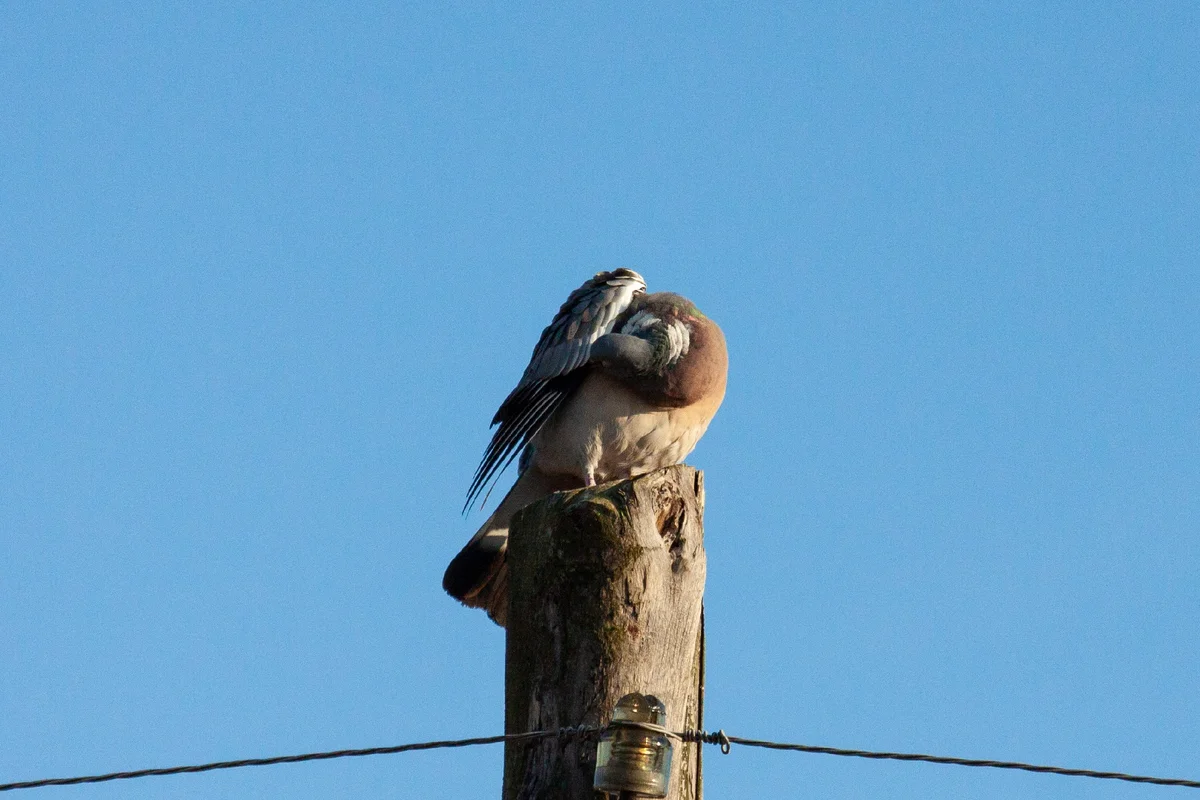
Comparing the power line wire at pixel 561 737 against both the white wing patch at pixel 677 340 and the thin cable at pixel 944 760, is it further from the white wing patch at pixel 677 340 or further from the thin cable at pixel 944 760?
the white wing patch at pixel 677 340

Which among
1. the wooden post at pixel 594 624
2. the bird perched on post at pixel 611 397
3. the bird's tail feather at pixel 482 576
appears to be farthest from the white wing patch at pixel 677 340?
the wooden post at pixel 594 624

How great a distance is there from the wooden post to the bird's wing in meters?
2.06

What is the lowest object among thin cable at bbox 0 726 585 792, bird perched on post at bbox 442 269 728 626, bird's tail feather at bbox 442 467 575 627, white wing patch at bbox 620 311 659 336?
thin cable at bbox 0 726 585 792

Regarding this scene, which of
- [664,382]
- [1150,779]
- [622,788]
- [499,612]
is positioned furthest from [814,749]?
[664,382]

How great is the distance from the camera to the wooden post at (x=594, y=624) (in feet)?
10.0

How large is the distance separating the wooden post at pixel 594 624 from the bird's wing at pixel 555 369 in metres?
2.06

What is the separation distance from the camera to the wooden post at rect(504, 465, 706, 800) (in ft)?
10.0

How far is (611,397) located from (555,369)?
0.84 ft

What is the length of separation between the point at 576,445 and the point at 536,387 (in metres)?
0.31

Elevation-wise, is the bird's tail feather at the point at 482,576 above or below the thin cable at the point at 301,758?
above

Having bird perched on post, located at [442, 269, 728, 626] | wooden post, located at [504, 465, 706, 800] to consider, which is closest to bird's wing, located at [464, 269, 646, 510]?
bird perched on post, located at [442, 269, 728, 626]

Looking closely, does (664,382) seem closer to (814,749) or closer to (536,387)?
(536,387)

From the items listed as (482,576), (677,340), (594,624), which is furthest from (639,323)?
(594,624)

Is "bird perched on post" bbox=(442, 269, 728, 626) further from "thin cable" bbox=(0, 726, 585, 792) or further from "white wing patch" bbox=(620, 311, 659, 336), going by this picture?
"thin cable" bbox=(0, 726, 585, 792)
